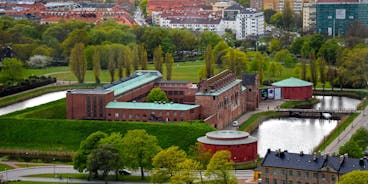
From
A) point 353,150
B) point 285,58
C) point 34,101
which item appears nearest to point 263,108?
point 34,101

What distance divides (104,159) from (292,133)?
1559cm

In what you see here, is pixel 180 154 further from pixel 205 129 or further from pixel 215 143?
pixel 205 129

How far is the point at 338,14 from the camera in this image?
3831 inches

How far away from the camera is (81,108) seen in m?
51.0

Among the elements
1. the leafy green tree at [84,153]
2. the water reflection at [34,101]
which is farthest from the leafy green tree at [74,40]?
the leafy green tree at [84,153]

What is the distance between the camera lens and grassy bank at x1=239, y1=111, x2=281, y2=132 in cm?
5216

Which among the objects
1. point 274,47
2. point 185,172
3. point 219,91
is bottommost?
point 185,172

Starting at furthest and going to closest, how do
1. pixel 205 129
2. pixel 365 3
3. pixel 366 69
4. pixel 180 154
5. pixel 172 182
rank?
1. pixel 365 3
2. pixel 366 69
3. pixel 205 129
4. pixel 180 154
5. pixel 172 182

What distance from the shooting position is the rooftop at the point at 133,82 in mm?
54281

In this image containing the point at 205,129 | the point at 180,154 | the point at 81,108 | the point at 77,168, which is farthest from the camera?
the point at 81,108

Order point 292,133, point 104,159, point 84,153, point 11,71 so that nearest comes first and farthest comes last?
point 104,159 < point 84,153 < point 292,133 < point 11,71

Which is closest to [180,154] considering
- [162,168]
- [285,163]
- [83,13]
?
[162,168]

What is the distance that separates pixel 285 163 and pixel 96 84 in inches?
1330

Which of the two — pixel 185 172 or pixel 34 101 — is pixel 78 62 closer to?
pixel 34 101
